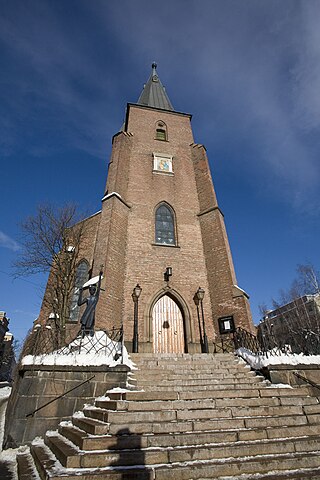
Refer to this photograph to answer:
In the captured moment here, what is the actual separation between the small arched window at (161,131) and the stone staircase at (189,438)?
17.7 meters

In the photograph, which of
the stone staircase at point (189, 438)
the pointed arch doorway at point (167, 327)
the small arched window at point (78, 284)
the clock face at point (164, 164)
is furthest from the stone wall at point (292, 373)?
the clock face at point (164, 164)

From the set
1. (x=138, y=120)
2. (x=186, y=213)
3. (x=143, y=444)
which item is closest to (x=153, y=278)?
(x=186, y=213)

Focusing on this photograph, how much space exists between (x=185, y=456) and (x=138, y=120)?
20.5 metres

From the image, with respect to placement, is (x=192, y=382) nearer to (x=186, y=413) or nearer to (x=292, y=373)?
(x=186, y=413)

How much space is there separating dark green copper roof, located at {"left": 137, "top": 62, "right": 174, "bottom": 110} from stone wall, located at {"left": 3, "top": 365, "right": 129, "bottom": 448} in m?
22.1

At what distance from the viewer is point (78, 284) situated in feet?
47.4

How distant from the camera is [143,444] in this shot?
3.77m

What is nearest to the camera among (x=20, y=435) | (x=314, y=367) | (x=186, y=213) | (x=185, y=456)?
(x=185, y=456)

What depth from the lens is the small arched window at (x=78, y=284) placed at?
1362 cm

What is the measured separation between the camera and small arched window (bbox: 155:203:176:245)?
573 inches

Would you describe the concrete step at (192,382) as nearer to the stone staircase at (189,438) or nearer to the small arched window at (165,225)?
the stone staircase at (189,438)

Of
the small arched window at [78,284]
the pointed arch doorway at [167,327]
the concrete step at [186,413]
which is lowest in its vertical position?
the concrete step at [186,413]

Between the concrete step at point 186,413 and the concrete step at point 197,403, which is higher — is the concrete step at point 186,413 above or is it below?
below

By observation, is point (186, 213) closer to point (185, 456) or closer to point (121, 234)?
point (121, 234)
